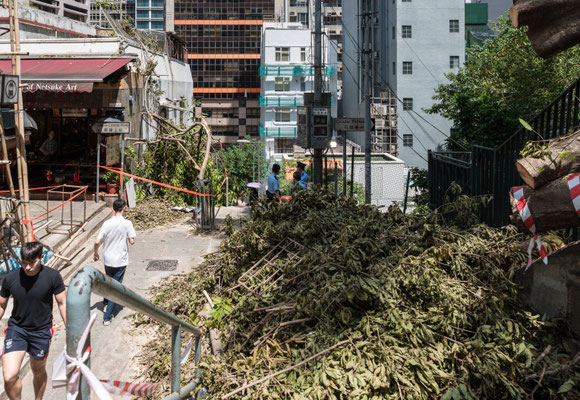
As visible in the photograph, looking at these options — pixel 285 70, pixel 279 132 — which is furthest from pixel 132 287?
pixel 285 70

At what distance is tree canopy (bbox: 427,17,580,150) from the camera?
1992 cm

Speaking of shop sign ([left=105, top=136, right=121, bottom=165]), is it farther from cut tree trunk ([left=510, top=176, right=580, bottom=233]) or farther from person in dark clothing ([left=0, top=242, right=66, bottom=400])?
cut tree trunk ([left=510, top=176, right=580, bottom=233])

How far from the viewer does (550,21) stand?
14.5 ft

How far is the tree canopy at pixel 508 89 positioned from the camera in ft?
65.4

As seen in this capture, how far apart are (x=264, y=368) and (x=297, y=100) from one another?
5915 centimetres

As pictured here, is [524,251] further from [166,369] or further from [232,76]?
[232,76]

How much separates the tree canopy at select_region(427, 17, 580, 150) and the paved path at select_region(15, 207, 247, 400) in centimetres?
1027

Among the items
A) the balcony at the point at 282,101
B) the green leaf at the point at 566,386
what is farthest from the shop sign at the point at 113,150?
the balcony at the point at 282,101

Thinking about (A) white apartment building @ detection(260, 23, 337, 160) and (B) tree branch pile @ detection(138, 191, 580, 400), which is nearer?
(B) tree branch pile @ detection(138, 191, 580, 400)

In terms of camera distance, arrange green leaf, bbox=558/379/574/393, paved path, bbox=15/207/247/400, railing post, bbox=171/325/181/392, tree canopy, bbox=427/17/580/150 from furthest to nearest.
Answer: tree canopy, bbox=427/17/580/150 → paved path, bbox=15/207/247/400 → green leaf, bbox=558/379/574/393 → railing post, bbox=171/325/181/392

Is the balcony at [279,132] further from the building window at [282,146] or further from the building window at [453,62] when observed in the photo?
the building window at [453,62]

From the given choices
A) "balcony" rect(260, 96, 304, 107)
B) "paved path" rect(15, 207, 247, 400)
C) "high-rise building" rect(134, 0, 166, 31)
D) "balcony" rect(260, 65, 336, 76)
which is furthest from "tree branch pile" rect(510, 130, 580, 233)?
"high-rise building" rect(134, 0, 166, 31)

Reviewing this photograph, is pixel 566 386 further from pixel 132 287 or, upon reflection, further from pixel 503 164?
pixel 132 287

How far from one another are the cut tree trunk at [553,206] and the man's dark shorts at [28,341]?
495cm
